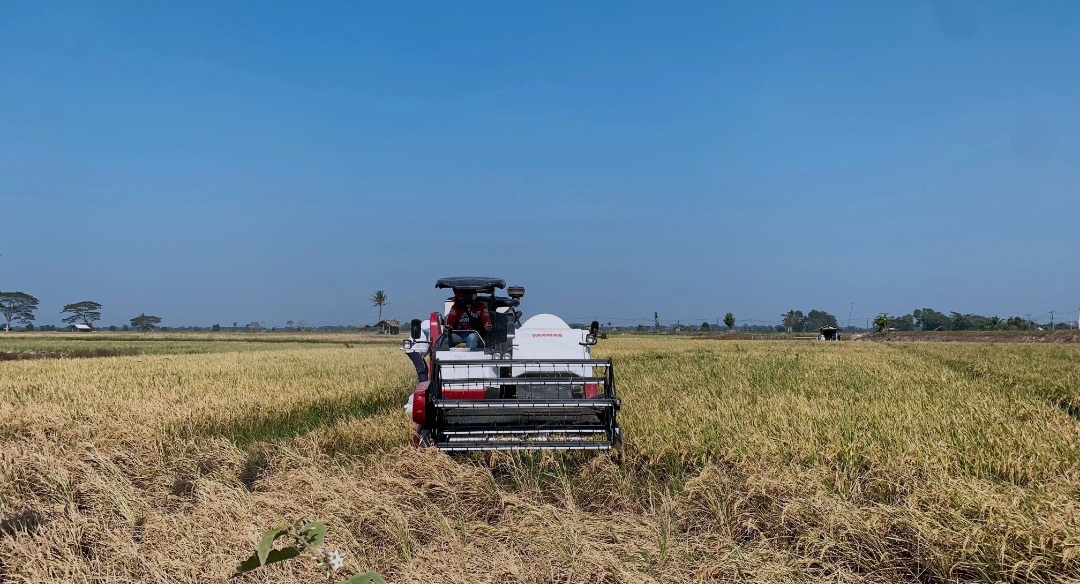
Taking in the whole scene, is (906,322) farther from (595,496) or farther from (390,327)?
(595,496)

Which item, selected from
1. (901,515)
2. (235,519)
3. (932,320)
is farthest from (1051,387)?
(932,320)

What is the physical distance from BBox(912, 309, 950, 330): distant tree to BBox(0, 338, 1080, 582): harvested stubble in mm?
147013

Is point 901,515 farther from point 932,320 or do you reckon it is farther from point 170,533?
point 932,320

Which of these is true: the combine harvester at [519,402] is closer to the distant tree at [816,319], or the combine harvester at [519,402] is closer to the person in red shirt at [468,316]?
the person in red shirt at [468,316]

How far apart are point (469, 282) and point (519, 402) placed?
269 centimetres

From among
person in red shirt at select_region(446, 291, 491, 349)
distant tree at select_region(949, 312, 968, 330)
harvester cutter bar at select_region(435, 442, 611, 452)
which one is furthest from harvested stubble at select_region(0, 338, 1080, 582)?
distant tree at select_region(949, 312, 968, 330)

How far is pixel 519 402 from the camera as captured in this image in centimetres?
604

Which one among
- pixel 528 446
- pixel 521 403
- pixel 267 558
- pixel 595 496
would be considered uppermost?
pixel 267 558

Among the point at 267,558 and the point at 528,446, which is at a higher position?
the point at 267,558

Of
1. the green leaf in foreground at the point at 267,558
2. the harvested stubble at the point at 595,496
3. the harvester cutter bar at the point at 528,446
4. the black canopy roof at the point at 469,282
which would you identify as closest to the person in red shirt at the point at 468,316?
the black canopy roof at the point at 469,282

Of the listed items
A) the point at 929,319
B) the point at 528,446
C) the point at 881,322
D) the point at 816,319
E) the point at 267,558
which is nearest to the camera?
the point at 267,558

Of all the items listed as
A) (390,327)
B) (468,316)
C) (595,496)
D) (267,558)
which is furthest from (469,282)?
(390,327)

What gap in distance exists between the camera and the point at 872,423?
270 inches

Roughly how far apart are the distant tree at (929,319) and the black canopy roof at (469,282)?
14729 centimetres
